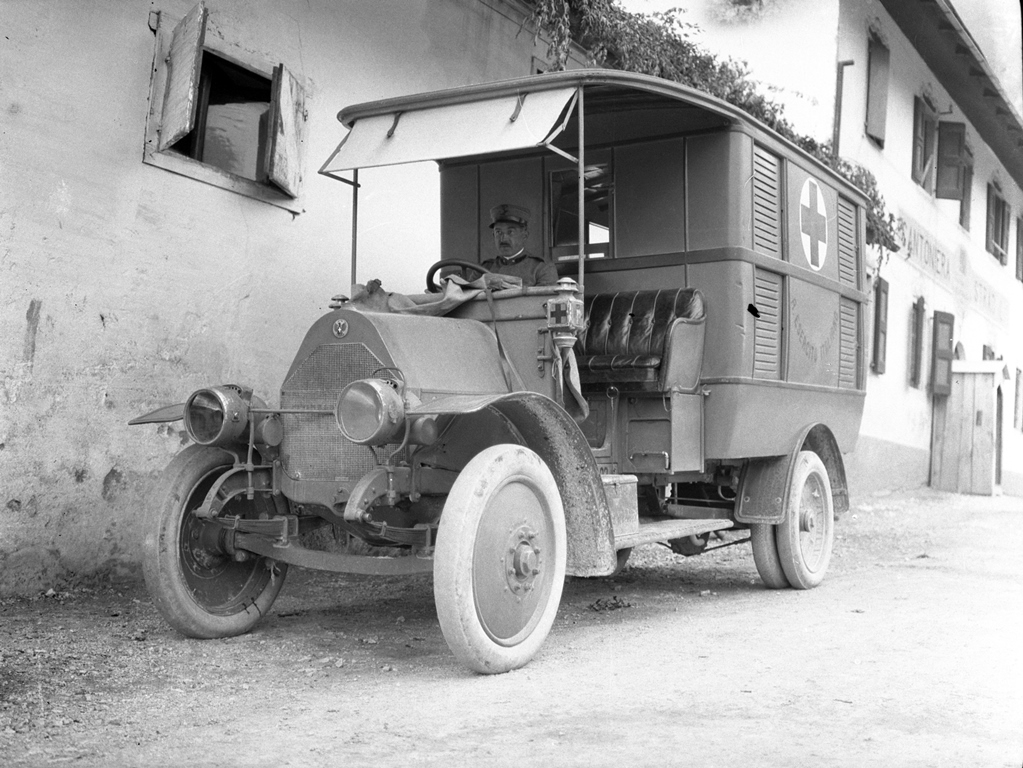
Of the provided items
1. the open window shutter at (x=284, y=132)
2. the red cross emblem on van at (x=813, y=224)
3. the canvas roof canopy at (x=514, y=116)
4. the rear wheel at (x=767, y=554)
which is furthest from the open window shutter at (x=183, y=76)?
the rear wheel at (x=767, y=554)

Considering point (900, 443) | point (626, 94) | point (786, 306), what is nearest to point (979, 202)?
point (900, 443)

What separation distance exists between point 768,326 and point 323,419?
9.31 ft

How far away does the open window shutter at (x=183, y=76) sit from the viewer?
19.9ft

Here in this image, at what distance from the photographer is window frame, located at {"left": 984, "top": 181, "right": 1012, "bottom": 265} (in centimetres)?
2134

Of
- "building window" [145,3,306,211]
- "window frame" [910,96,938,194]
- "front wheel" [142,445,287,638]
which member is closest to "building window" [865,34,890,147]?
"window frame" [910,96,938,194]

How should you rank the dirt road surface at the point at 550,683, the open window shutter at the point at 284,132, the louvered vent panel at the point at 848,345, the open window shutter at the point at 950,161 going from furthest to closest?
the open window shutter at the point at 950,161 < the louvered vent panel at the point at 848,345 < the open window shutter at the point at 284,132 < the dirt road surface at the point at 550,683

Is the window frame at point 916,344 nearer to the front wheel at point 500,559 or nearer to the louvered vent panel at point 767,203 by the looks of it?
the louvered vent panel at point 767,203

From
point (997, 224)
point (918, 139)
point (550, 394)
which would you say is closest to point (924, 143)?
point (918, 139)

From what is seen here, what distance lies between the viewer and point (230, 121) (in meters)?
7.04

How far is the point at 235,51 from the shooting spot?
22.3 ft

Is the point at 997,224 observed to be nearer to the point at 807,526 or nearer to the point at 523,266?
the point at 807,526

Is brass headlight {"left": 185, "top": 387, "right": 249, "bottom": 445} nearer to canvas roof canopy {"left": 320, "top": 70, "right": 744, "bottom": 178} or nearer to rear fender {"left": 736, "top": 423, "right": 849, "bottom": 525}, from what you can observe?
canvas roof canopy {"left": 320, "top": 70, "right": 744, "bottom": 178}

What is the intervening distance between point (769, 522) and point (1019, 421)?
60.1 ft

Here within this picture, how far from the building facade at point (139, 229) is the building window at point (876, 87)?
8.82m
